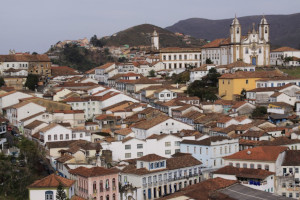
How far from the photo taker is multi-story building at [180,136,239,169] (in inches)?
1442

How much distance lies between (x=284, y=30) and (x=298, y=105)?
9843 cm

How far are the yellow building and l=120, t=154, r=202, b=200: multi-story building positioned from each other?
20645 millimetres

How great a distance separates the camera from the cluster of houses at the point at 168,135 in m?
31.4

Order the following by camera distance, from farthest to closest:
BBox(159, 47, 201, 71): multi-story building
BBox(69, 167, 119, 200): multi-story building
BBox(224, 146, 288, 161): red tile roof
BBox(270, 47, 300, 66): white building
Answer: BBox(159, 47, 201, 71): multi-story building < BBox(270, 47, 300, 66): white building < BBox(224, 146, 288, 161): red tile roof < BBox(69, 167, 119, 200): multi-story building

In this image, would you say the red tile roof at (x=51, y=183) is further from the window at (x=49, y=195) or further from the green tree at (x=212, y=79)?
the green tree at (x=212, y=79)

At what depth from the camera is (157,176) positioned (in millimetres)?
33438

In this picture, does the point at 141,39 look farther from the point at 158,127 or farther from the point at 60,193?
the point at 60,193

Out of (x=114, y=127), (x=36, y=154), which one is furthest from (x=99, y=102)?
(x=36, y=154)

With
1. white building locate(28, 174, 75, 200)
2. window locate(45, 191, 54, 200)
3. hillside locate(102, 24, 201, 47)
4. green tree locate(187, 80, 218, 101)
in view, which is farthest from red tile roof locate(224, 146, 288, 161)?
hillside locate(102, 24, 201, 47)

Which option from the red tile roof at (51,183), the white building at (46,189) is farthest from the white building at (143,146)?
the white building at (46,189)

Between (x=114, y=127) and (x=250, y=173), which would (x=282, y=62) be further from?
(x=250, y=173)

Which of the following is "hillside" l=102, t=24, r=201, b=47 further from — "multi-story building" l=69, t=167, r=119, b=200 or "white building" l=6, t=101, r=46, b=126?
"multi-story building" l=69, t=167, r=119, b=200

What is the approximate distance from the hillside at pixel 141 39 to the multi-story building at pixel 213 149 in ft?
304

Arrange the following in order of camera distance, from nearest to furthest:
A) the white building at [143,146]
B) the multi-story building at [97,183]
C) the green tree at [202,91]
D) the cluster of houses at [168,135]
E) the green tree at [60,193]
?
the green tree at [60,193] → the multi-story building at [97,183] → the cluster of houses at [168,135] → the white building at [143,146] → the green tree at [202,91]
